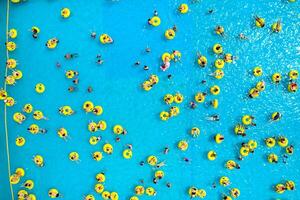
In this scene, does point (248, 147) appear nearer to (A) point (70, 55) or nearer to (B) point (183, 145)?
(B) point (183, 145)

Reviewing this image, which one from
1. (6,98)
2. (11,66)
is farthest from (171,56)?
(6,98)

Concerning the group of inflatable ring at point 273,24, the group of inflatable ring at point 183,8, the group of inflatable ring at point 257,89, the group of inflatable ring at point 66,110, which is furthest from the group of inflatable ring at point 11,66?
the group of inflatable ring at point 273,24

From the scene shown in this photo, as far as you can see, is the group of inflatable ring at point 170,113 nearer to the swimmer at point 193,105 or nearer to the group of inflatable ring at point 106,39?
the swimmer at point 193,105

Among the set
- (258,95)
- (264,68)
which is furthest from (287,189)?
(264,68)

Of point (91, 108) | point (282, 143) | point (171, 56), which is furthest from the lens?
point (91, 108)

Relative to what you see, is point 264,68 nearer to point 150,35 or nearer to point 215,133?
point 215,133

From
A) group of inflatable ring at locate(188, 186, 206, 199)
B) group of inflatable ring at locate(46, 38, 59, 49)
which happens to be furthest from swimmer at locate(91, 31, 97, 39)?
group of inflatable ring at locate(188, 186, 206, 199)
